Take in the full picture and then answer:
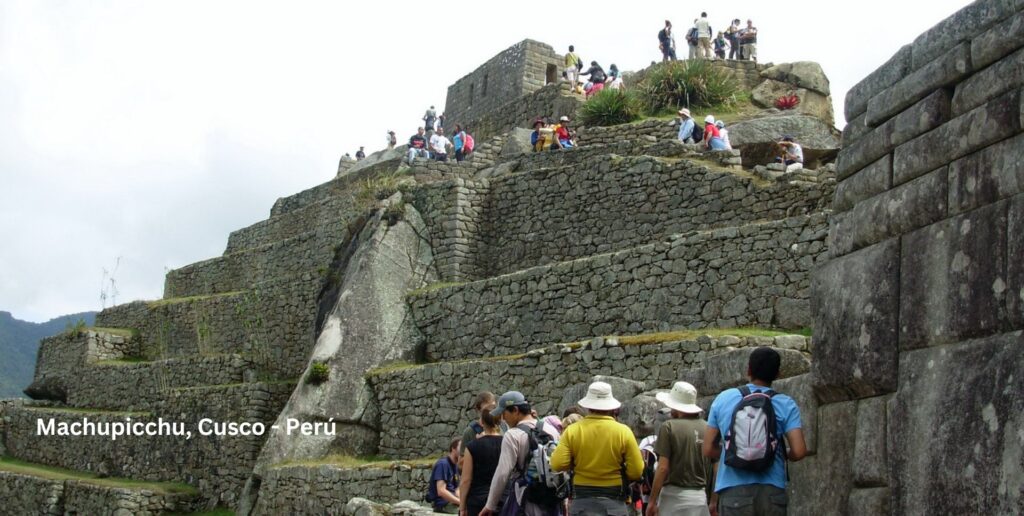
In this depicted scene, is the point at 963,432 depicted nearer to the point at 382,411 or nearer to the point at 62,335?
the point at 382,411

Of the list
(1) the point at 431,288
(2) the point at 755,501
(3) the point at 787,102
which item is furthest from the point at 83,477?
(2) the point at 755,501

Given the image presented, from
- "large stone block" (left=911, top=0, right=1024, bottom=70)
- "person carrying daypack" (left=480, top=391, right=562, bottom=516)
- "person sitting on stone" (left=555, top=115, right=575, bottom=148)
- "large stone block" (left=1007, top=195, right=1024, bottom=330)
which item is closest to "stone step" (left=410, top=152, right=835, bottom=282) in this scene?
"person sitting on stone" (left=555, top=115, right=575, bottom=148)

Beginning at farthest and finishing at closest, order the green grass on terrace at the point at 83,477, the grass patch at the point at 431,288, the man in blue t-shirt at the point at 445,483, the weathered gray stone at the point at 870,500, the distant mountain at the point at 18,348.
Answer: the distant mountain at the point at 18,348, the green grass on terrace at the point at 83,477, the grass patch at the point at 431,288, the man in blue t-shirt at the point at 445,483, the weathered gray stone at the point at 870,500

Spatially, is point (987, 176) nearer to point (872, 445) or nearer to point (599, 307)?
point (872, 445)

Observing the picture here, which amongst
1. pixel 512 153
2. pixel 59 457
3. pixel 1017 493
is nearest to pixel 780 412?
pixel 1017 493

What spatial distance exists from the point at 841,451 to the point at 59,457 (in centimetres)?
2672

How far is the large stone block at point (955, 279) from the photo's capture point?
209 inches

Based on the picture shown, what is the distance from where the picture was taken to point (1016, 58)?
214 inches

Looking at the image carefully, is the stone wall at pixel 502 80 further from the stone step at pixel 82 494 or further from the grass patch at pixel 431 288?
the stone step at pixel 82 494

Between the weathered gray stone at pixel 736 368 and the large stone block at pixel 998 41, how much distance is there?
131 inches

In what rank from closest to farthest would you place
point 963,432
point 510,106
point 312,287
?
point 963,432 < point 312,287 < point 510,106

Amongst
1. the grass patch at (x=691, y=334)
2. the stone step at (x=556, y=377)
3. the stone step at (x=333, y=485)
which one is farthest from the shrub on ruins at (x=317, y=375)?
the grass patch at (x=691, y=334)

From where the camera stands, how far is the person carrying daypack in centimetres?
859

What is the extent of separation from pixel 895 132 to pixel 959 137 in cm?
65
